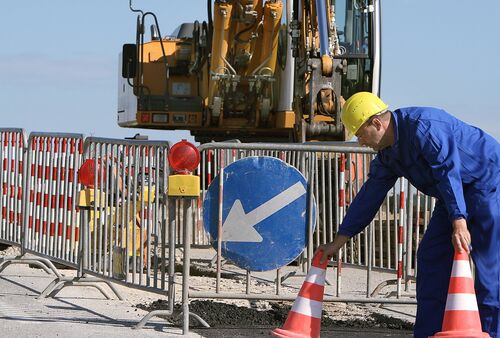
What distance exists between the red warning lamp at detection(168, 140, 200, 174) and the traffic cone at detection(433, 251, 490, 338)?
10.9 feet

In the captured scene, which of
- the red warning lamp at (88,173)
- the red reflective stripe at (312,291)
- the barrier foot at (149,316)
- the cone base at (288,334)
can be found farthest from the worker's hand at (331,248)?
the red warning lamp at (88,173)

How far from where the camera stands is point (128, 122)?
24766 mm

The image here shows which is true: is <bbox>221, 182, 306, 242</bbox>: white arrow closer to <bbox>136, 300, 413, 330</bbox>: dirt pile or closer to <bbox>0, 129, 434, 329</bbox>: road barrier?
<bbox>0, 129, 434, 329</bbox>: road barrier

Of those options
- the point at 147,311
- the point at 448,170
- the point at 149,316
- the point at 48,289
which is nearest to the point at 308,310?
the point at 448,170

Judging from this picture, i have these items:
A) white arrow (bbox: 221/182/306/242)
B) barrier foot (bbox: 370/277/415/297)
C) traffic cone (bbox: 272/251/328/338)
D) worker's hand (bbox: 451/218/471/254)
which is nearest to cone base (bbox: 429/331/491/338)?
worker's hand (bbox: 451/218/471/254)

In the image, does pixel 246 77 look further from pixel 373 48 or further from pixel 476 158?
pixel 476 158

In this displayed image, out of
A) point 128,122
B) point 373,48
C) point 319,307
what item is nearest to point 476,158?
point 319,307

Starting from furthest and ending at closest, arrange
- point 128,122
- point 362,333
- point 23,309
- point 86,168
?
point 128,122 → point 86,168 → point 23,309 → point 362,333

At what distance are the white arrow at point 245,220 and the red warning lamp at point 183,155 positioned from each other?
864 mm

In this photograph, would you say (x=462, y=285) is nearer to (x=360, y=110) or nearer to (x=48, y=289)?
(x=360, y=110)

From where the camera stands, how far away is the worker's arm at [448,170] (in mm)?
6992

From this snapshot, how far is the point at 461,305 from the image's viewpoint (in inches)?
277

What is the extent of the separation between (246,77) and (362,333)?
12.1 metres

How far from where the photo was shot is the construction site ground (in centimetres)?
994
